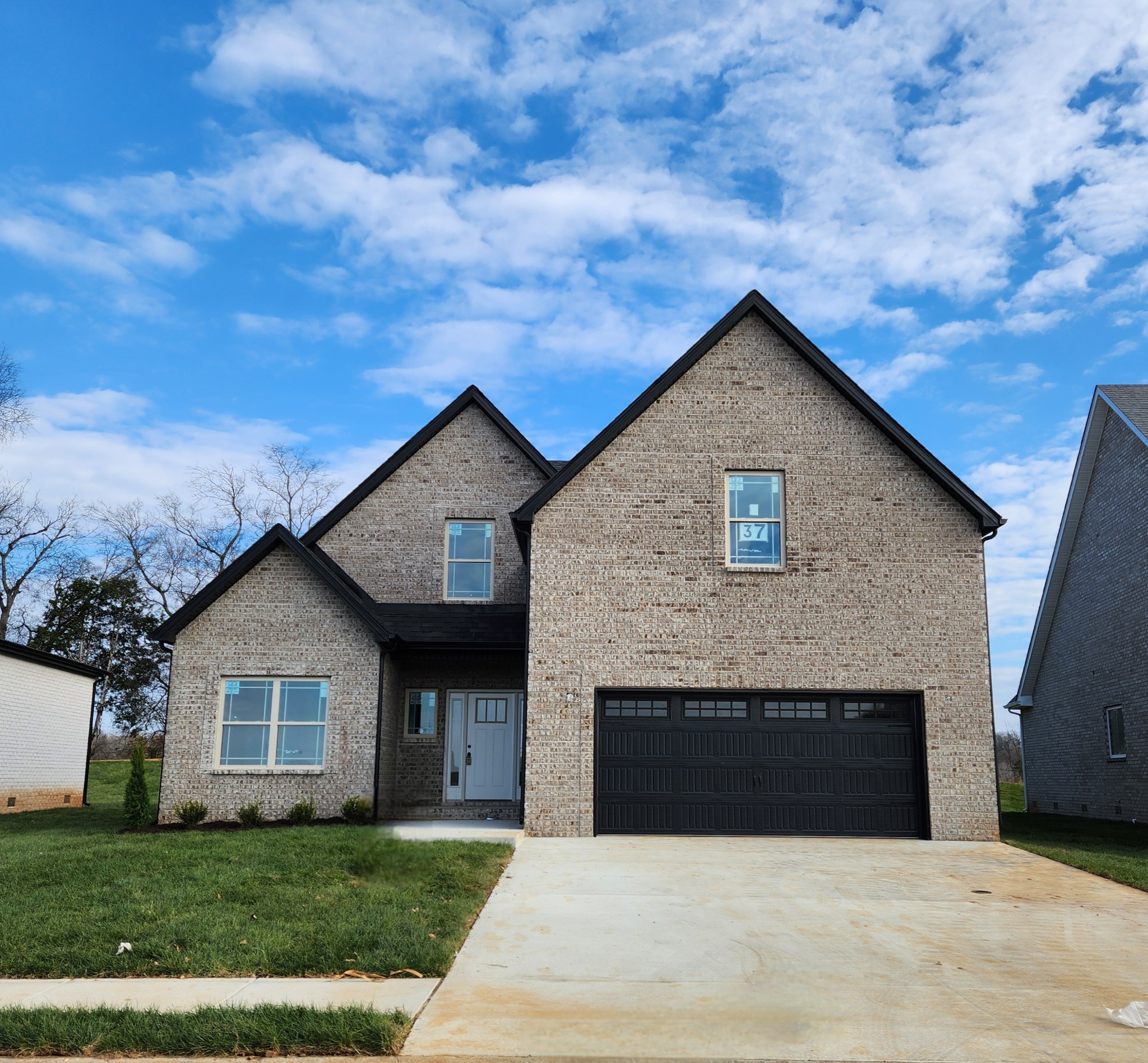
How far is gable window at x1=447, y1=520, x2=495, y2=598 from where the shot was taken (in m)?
20.2

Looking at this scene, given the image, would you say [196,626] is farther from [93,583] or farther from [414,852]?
[93,583]

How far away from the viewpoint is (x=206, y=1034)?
A: 605 centimetres

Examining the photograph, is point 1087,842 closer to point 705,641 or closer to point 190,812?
point 705,641

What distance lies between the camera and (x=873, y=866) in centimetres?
1291

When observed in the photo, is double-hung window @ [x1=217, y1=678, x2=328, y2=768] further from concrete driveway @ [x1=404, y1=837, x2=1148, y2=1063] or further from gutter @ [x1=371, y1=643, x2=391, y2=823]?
concrete driveway @ [x1=404, y1=837, x2=1148, y2=1063]

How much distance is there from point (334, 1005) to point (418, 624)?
39.8ft

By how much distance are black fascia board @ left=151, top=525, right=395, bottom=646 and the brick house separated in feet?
0.16

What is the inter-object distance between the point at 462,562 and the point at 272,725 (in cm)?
508

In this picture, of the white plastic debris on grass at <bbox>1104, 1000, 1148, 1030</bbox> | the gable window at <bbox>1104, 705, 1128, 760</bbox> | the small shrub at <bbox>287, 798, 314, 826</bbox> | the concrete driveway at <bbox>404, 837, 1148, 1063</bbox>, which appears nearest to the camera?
the concrete driveway at <bbox>404, 837, 1148, 1063</bbox>

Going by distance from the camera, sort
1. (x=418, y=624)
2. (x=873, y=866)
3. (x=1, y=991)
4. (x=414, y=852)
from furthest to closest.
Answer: (x=418, y=624)
(x=873, y=866)
(x=414, y=852)
(x=1, y=991)

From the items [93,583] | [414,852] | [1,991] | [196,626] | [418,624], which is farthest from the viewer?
[93,583]

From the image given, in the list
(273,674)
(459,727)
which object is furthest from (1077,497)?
(273,674)

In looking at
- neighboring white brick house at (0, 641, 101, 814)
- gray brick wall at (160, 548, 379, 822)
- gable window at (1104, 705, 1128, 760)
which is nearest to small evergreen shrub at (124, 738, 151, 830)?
gray brick wall at (160, 548, 379, 822)

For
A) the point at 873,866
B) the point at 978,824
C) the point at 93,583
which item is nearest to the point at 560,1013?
the point at 873,866
